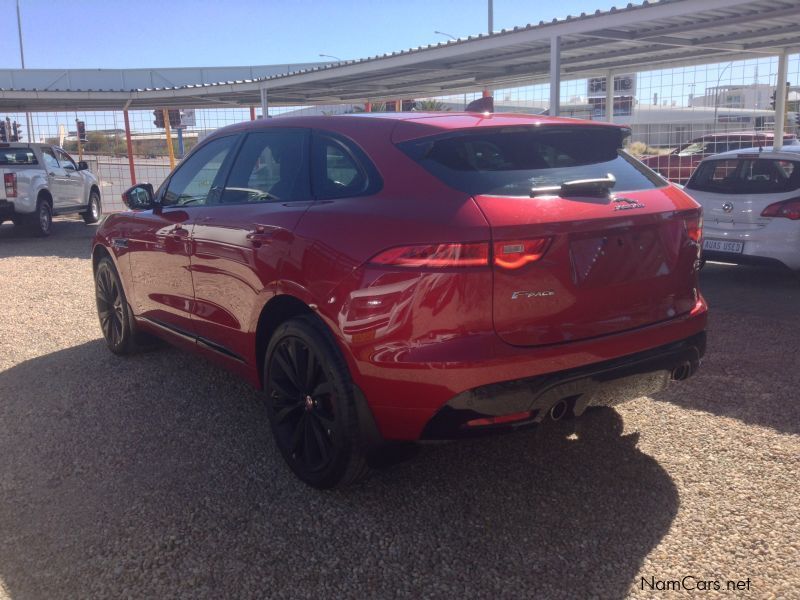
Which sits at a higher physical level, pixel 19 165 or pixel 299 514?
pixel 19 165

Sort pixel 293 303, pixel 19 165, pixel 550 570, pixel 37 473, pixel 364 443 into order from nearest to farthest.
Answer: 1. pixel 550 570
2. pixel 364 443
3. pixel 293 303
4. pixel 37 473
5. pixel 19 165

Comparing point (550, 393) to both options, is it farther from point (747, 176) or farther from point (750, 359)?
point (747, 176)

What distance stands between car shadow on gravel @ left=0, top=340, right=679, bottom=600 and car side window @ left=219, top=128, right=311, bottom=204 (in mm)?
1310

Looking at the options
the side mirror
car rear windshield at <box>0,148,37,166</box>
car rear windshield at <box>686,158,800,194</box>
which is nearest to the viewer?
the side mirror

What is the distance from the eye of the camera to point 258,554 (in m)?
3.04

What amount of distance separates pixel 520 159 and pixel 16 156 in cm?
1414

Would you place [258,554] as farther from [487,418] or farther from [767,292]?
[767,292]

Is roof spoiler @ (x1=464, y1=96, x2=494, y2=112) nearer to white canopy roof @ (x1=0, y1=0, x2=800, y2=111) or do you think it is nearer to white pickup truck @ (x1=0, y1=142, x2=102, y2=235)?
white canopy roof @ (x1=0, y1=0, x2=800, y2=111)

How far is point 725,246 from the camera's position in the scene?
25.9 ft

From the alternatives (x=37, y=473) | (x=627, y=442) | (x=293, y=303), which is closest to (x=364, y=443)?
(x=293, y=303)

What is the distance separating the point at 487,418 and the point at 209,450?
68.4 inches

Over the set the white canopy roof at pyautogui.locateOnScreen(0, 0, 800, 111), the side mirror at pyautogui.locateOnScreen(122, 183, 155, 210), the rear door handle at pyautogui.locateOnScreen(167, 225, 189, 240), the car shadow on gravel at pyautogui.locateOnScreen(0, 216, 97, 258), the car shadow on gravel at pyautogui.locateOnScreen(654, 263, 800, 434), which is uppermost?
the white canopy roof at pyautogui.locateOnScreen(0, 0, 800, 111)

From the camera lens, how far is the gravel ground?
9.43 ft

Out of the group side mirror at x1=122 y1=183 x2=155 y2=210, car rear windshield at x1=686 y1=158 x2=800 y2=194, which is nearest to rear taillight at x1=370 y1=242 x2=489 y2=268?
side mirror at x1=122 y1=183 x2=155 y2=210
